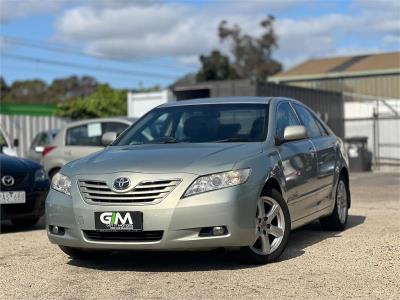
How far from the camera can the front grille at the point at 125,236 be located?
5.65m

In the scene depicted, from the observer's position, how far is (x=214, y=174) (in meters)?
5.66

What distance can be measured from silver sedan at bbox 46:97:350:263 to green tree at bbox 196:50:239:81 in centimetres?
5439

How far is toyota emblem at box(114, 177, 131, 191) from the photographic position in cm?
565

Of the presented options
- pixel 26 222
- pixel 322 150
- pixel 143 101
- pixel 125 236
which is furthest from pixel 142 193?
pixel 143 101

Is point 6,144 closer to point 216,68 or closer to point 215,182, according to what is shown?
point 215,182

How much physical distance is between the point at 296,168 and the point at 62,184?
227 centimetres

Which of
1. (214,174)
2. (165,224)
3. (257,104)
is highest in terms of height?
(257,104)

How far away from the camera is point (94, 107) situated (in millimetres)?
34688

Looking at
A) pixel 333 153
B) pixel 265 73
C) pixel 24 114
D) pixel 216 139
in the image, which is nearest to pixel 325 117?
pixel 24 114

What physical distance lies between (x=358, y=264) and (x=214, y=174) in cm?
155

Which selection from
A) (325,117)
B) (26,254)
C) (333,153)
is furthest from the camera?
(325,117)

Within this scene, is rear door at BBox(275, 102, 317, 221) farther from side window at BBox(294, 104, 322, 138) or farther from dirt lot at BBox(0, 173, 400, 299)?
dirt lot at BBox(0, 173, 400, 299)

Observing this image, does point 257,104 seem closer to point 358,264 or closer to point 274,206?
point 274,206

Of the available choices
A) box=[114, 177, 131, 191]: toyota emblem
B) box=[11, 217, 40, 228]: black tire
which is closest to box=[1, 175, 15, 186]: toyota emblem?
box=[11, 217, 40, 228]: black tire
